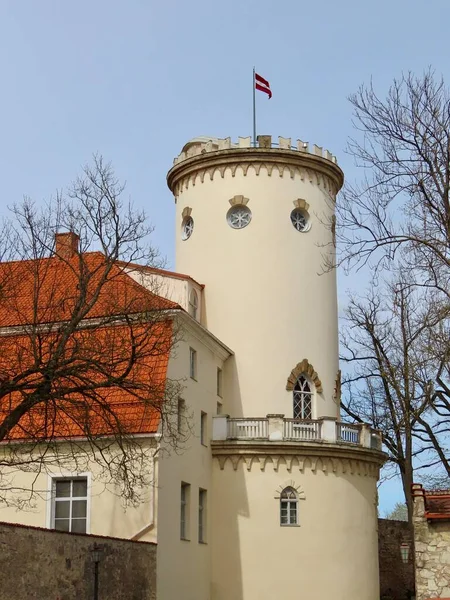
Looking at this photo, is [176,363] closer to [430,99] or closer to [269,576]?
[269,576]

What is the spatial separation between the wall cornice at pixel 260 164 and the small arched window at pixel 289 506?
1058 centimetres

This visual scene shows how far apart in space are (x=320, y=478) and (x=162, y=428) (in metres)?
7.15

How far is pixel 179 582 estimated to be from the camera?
27.4 metres

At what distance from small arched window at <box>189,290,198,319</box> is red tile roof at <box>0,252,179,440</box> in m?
3.31

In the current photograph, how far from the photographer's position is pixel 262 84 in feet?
120

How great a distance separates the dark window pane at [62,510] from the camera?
27047mm

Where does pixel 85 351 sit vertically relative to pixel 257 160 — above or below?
below

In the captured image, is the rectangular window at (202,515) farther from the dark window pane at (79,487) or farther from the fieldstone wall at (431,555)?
the fieldstone wall at (431,555)

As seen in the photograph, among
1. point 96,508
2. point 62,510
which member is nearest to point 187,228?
point 62,510

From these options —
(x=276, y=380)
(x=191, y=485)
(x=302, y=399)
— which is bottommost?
(x=191, y=485)

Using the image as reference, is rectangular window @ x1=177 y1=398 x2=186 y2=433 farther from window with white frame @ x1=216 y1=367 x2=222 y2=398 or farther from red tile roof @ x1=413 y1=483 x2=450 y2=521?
red tile roof @ x1=413 y1=483 x2=450 y2=521

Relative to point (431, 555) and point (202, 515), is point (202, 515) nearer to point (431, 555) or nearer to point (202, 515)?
point (202, 515)

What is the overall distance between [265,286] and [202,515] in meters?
7.87

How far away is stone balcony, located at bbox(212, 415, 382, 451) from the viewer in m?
31.6
